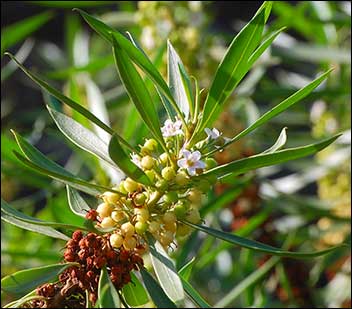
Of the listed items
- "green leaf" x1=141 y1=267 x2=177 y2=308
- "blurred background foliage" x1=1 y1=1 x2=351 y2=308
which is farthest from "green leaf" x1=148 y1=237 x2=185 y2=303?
"blurred background foliage" x1=1 y1=1 x2=351 y2=308

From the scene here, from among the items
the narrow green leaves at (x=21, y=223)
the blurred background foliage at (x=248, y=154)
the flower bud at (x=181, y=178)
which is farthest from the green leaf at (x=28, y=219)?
the blurred background foliage at (x=248, y=154)

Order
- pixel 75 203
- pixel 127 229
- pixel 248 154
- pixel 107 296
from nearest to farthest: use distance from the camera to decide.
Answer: pixel 107 296 < pixel 127 229 < pixel 75 203 < pixel 248 154

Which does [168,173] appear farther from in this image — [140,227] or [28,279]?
[28,279]

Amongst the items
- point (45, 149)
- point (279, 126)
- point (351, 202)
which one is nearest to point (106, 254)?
point (351, 202)

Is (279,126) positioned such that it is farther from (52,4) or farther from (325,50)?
(52,4)

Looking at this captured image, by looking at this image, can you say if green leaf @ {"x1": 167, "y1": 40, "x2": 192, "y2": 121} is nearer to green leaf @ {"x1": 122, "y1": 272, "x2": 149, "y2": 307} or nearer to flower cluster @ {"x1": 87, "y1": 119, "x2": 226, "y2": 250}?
flower cluster @ {"x1": 87, "y1": 119, "x2": 226, "y2": 250}

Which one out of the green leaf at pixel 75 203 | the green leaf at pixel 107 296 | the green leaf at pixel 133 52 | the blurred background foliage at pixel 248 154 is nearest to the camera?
the green leaf at pixel 107 296

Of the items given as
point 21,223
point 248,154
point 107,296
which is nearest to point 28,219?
point 21,223

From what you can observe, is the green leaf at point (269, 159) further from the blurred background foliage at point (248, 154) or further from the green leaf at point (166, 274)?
the blurred background foliage at point (248, 154)
